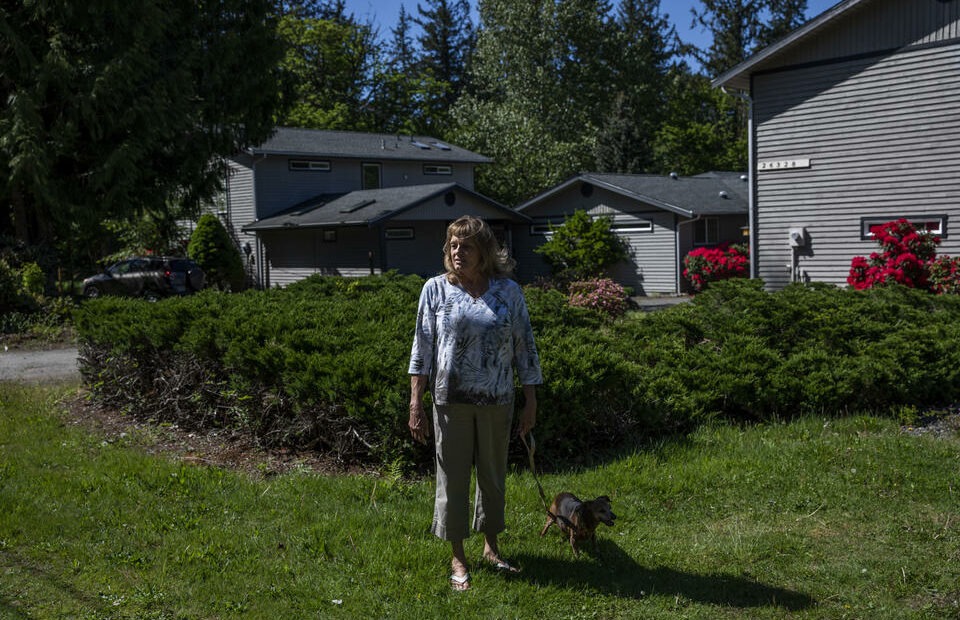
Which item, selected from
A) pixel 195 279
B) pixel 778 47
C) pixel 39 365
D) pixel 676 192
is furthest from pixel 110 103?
pixel 676 192

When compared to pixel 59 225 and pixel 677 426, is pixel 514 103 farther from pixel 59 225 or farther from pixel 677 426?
pixel 677 426

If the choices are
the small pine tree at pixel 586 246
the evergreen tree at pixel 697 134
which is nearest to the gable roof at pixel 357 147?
the small pine tree at pixel 586 246

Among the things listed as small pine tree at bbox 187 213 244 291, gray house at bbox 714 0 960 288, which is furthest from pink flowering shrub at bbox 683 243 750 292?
small pine tree at bbox 187 213 244 291

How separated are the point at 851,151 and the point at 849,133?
1.12ft

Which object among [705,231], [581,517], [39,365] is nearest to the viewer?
Result: [581,517]

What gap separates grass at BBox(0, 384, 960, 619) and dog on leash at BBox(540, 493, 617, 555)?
0.13 m

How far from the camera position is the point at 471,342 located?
4.23 m

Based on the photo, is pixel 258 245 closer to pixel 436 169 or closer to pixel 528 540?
pixel 436 169

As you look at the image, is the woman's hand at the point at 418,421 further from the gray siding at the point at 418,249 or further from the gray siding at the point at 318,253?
the gray siding at the point at 418,249

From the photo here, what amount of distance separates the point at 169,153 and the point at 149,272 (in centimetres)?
517

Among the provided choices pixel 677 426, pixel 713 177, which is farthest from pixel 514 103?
pixel 677 426

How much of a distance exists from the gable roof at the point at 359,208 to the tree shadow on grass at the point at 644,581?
2278 cm

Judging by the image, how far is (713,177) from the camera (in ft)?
113

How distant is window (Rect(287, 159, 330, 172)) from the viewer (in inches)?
1283
